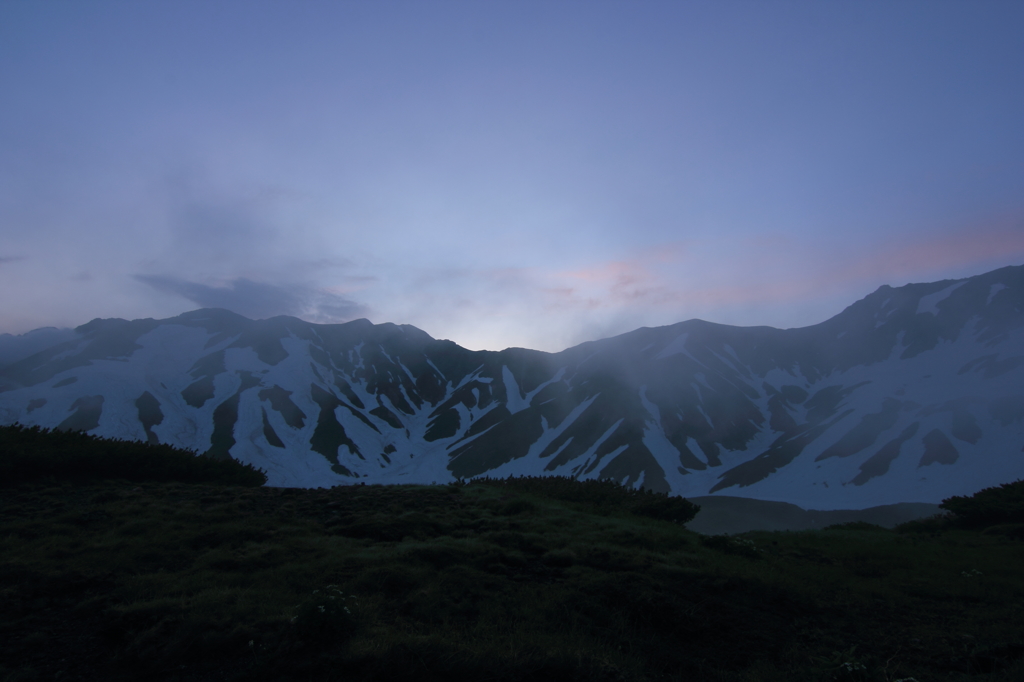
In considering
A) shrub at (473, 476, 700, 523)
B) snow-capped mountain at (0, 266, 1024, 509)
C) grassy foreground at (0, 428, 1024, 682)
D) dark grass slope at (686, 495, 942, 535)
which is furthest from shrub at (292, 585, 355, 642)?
snow-capped mountain at (0, 266, 1024, 509)

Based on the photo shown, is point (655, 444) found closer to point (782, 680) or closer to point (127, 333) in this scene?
point (782, 680)

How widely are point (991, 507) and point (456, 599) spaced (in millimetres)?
25104

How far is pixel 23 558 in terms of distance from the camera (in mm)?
9180

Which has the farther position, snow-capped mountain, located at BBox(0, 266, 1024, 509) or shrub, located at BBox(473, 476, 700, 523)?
snow-capped mountain, located at BBox(0, 266, 1024, 509)

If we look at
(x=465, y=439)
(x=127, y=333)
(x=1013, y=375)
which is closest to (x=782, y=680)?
(x=1013, y=375)

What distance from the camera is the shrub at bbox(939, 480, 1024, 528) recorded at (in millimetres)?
21047

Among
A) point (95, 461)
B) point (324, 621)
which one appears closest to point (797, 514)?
point (95, 461)

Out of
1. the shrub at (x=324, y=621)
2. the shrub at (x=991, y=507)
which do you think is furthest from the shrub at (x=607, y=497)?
the shrub at (x=324, y=621)

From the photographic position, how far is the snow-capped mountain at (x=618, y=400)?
86.8 m

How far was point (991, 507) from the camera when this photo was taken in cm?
2183

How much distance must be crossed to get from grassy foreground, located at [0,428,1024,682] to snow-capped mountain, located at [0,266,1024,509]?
3017 inches

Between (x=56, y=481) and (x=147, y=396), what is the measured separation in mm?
111694

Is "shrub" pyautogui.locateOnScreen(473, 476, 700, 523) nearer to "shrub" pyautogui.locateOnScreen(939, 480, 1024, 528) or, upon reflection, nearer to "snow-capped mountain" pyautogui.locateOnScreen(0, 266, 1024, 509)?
"shrub" pyautogui.locateOnScreen(939, 480, 1024, 528)

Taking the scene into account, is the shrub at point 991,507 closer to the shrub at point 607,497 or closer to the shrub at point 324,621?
the shrub at point 607,497
